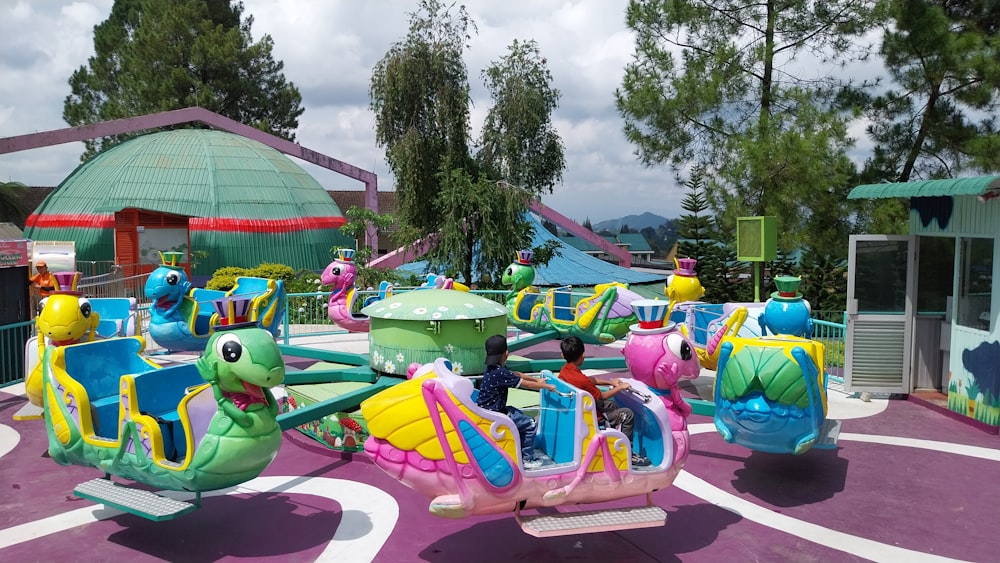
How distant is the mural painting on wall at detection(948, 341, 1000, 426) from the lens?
8.97 metres

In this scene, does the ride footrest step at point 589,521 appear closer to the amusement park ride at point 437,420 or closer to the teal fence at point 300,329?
the amusement park ride at point 437,420

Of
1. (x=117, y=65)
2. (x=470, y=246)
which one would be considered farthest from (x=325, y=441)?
(x=117, y=65)

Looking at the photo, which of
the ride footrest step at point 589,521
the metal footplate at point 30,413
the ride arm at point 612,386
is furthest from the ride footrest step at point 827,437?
the metal footplate at point 30,413

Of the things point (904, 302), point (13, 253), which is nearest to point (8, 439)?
point (13, 253)

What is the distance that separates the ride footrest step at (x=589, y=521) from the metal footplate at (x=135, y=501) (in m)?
2.44

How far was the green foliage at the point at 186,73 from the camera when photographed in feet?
114

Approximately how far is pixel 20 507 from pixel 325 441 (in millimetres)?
2811

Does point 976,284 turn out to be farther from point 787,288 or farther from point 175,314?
point 175,314

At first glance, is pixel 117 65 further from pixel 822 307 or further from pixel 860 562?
pixel 860 562

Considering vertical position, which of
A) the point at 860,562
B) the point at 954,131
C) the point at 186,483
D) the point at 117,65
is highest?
the point at 117,65

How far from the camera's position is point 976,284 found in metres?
→ 9.55

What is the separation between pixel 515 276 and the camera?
484 inches

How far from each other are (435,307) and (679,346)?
2991mm

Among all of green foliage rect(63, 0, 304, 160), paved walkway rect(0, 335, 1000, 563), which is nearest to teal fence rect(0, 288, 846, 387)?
paved walkway rect(0, 335, 1000, 563)
